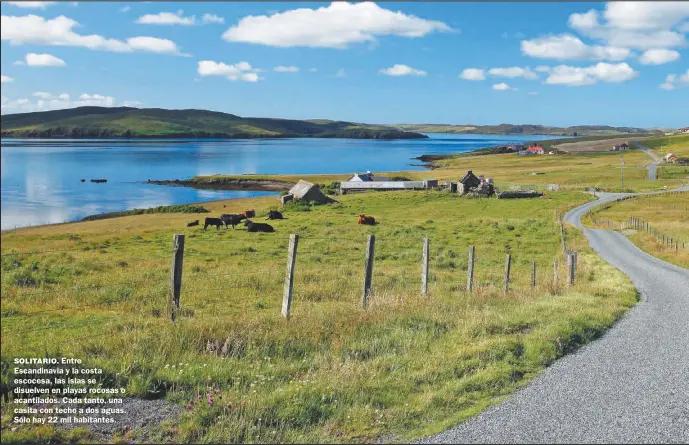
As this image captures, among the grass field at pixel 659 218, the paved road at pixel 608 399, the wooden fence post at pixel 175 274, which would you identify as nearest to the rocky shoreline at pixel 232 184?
the grass field at pixel 659 218

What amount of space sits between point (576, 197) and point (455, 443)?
3311 inches

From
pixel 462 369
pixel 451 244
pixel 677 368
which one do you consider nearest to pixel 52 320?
pixel 462 369

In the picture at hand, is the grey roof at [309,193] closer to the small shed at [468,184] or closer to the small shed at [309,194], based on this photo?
the small shed at [309,194]

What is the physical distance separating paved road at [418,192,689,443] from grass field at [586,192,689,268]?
25.2m

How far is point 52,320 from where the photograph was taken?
12727 mm

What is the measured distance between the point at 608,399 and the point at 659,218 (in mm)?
63901

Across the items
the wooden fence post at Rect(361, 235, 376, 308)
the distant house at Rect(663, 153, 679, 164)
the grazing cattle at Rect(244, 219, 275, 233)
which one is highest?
the distant house at Rect(663, 153, 679, 164)

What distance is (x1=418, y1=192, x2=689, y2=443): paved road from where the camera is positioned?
7340mm

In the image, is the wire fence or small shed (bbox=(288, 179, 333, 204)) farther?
small shed (bbox=(288, 179, 333, 204))

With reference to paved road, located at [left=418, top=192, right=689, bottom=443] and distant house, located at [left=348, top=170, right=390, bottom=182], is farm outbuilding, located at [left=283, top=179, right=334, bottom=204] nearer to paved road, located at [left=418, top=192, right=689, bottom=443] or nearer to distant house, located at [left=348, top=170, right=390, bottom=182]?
distant house, located at [left=348, top=170, right=390, bottom=182]

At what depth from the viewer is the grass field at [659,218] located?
132 feet

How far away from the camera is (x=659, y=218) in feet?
211

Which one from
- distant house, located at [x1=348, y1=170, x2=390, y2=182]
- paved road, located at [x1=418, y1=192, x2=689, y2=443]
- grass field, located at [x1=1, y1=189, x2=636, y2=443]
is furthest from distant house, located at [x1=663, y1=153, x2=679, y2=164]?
paved road, located at [x1=418, y1=192, x2=689, y2=443]

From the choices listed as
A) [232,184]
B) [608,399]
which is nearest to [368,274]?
[608,399]
